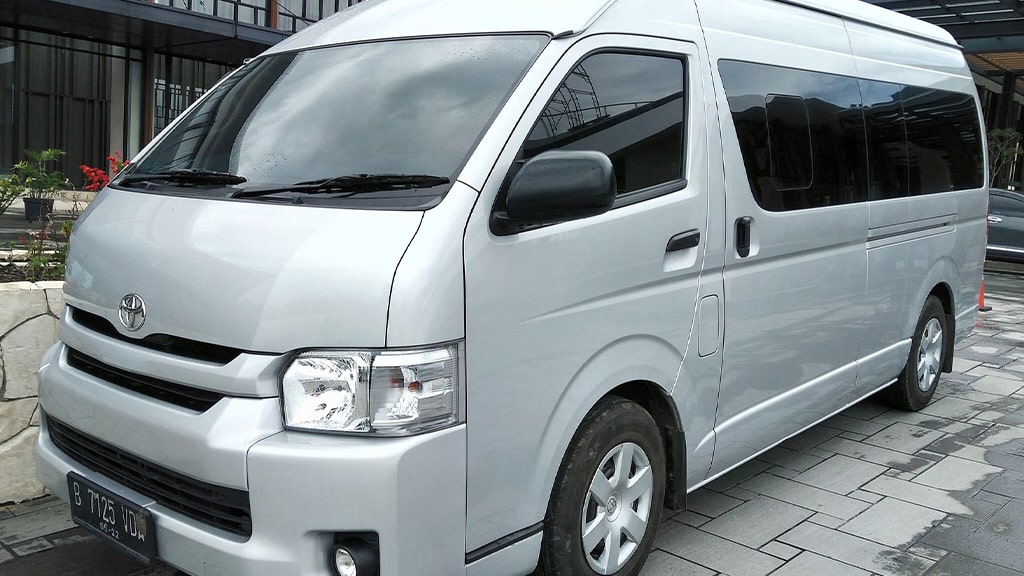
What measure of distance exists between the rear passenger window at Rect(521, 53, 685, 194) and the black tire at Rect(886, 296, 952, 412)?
292cm

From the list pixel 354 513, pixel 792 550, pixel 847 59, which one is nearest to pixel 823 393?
pixel 792 550

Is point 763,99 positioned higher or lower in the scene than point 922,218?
higher

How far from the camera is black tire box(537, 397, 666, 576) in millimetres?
2900

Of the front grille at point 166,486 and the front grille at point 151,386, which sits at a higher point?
the front grille at point 151,386

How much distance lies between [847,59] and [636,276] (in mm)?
2256

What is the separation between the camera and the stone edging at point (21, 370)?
3932 millimetres

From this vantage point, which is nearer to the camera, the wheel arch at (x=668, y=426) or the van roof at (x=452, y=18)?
the van roof at (x=452, y=18)

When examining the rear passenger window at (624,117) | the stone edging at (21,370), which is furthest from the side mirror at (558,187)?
the stone edging at (21,370)

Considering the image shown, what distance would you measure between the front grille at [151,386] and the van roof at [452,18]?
142 cm

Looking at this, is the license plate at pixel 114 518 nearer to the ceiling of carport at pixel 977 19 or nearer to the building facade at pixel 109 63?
the ceiling of carport at pixel 977 19

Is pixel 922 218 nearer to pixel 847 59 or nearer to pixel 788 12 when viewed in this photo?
pixel 847 59

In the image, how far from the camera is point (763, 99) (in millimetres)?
3854

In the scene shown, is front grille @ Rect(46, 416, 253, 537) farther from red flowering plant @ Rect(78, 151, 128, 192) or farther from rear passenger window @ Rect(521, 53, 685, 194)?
red flowering plant @ Rect(78, 151, 128, 192)

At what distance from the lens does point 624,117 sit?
3.19 metres
